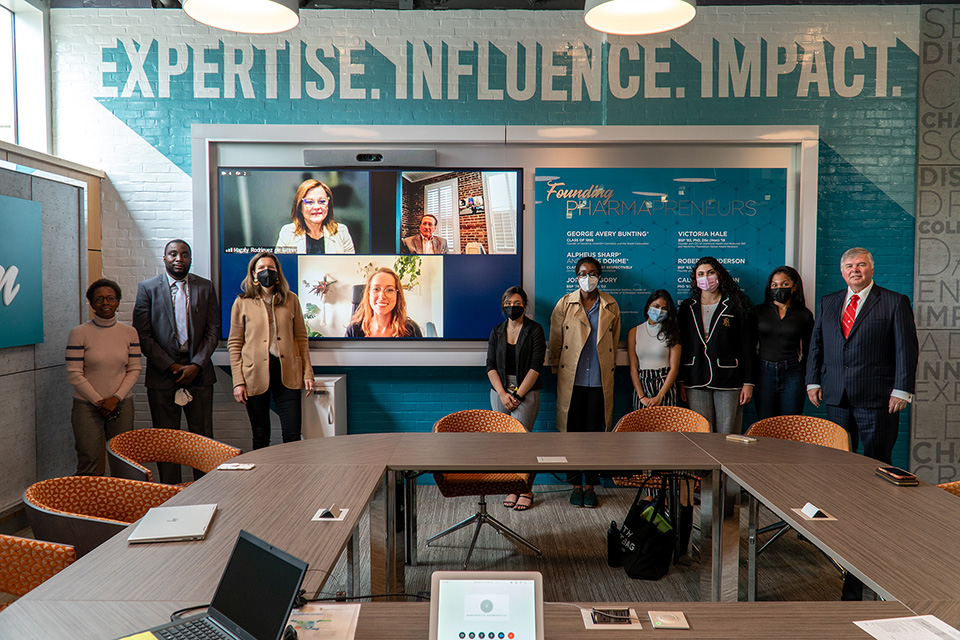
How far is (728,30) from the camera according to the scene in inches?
204

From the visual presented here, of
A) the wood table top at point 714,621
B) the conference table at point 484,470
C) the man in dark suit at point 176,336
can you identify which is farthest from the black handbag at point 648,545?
the man in dark suit at point 176,336

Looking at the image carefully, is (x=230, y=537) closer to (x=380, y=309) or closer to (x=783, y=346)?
(x=380, y=309)

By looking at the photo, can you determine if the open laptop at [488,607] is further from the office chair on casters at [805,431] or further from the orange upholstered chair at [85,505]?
the office chair on casters at [805,431]

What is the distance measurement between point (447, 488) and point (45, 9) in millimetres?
5149

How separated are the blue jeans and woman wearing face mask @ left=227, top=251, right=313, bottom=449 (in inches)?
138

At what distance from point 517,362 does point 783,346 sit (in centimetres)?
Result: 202

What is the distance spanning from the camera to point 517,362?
4.78m

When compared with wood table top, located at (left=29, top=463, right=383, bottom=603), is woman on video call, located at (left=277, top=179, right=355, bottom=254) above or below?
above

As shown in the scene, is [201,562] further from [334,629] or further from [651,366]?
[651,366]

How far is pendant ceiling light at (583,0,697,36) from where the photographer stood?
2.85 m

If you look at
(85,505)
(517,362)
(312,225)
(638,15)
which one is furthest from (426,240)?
(85,505)

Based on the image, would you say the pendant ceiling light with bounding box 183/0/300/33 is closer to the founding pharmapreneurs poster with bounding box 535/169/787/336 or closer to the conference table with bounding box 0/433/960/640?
the conference table with bounding box 0/433/960/640

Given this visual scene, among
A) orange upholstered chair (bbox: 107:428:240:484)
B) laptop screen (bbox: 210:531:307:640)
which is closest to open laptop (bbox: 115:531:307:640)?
laptop screen (bbox: 210:531:307:640)

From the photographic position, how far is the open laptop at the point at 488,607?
1.33 meters
